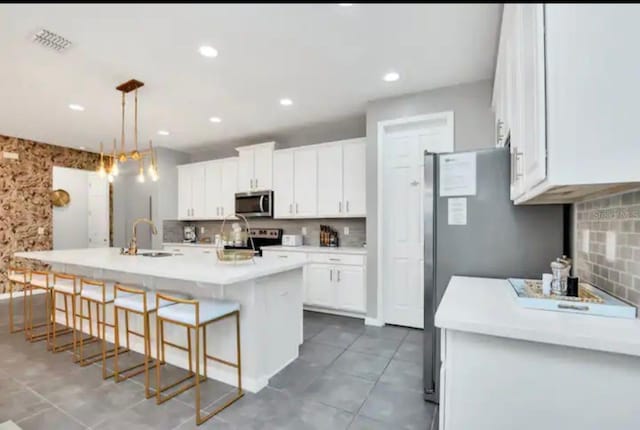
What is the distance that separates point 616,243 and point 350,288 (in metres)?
2.79

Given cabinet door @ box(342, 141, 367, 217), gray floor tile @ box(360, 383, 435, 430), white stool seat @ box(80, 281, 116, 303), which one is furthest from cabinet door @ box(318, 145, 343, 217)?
white stool seat @ box(80, 281, 116, 303)

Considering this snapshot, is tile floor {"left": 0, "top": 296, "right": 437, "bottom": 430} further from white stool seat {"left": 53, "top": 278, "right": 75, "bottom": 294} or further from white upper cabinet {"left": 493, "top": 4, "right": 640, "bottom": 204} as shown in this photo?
white upper cabinet {"left": 493, "top": 4, "right": 640, "bottom": 204}

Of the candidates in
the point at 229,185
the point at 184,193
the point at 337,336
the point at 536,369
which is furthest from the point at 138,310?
the point at 184,193

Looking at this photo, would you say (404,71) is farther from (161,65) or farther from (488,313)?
(488,313)

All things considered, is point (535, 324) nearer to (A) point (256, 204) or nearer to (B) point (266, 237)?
(A) point (256, 204)

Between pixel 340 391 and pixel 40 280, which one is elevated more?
pixel 40 280

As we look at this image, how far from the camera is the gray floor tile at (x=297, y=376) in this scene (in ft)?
7.77

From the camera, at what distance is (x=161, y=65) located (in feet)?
9.36

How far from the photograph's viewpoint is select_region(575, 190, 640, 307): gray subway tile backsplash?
4.27 ft

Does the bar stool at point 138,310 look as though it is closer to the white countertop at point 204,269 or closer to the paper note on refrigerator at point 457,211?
the white countertop at point 204,269

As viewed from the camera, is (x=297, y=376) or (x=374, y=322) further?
(x=374, y=322)

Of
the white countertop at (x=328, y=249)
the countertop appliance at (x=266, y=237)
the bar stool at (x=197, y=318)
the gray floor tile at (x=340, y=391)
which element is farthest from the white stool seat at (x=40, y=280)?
the gray floor tile at (x=340, y=391)

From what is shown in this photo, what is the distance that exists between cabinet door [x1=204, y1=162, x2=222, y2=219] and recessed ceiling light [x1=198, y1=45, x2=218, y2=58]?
3029 mm

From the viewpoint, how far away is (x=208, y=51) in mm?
2631
